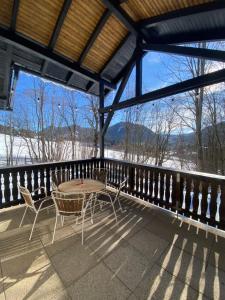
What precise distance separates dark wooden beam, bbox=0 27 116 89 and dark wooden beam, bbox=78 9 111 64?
0.29 metres

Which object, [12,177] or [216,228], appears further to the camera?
[12,177]

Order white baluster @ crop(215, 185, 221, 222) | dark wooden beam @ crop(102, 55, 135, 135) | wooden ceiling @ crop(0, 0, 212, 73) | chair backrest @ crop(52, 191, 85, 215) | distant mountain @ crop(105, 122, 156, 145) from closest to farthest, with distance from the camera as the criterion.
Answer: chair backrest @ crop(52, 191, 85, 215), white baluster @ crop(215, 185, 221, 222), wooden ceiling @ crop(0, 0, 212, 73), dark wooden beam @ crop(102, 55, 135, 135), distant mountain @ crop(105, 122, 156, 145)

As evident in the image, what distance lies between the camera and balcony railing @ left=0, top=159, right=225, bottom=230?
292cm

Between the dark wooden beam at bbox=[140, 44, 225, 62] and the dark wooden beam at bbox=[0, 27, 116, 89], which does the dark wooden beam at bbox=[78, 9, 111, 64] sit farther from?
the dark wooden beam at bbox=[140, 44, 225, 62]

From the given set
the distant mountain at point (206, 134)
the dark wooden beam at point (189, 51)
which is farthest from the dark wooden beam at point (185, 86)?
the distant mountain at point (206, 134)

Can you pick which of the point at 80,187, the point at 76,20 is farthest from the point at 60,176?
the point at 76,20

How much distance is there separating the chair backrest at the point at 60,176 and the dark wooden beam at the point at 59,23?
287 centimetres

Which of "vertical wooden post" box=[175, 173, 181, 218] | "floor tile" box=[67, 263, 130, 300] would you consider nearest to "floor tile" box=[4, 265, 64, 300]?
"floor tile" box=[67, 263, 130, 300]

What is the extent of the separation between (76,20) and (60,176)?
3403 mm

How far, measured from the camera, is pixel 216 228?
2914mm

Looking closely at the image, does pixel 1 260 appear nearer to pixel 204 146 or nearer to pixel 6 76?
pixel 6 76

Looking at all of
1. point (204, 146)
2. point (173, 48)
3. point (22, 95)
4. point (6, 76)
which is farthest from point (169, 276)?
point (22, 95)

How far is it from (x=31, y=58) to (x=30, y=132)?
11.4 meters

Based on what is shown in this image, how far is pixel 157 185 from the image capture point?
3.81 meters
